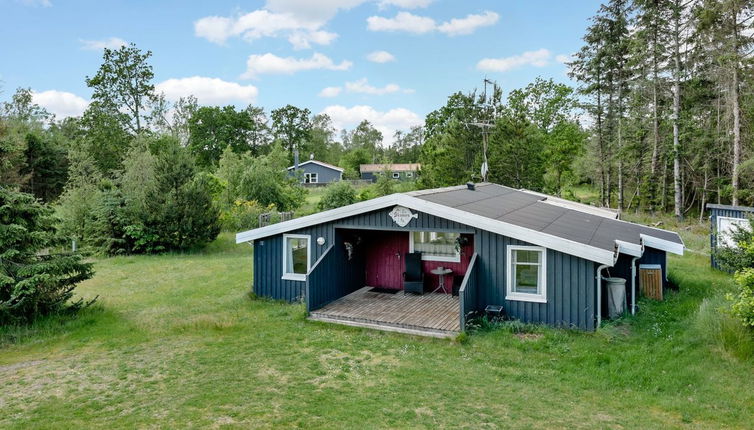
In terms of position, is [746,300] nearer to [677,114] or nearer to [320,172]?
[677,114]

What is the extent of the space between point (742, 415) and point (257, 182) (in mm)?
24949

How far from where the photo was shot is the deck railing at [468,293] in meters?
8.66

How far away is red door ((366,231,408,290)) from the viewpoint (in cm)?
1215

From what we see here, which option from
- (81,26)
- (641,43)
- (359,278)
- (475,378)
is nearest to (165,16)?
(81,26)

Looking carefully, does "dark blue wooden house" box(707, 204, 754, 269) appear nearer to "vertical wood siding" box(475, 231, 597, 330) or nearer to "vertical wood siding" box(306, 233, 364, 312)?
"vertical wood siding" box(475, 231, 597, 330)

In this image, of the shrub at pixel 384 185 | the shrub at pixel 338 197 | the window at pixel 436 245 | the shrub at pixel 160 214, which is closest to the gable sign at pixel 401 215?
the window at pixel 436 245

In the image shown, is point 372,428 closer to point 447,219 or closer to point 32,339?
point 447,219

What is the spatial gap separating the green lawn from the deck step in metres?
0.21

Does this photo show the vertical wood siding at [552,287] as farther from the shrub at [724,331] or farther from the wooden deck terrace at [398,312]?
the shrub at [724,331]

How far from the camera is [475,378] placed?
6.93m

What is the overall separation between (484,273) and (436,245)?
2.11m

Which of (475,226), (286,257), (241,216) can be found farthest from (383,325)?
(241,216)

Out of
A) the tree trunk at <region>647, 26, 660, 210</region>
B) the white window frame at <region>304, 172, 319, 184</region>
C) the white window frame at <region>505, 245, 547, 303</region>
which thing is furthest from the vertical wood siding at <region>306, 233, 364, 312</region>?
the white window frame at <region>304, 172, 319, 184</region>

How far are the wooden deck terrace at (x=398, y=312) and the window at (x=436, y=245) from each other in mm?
883
